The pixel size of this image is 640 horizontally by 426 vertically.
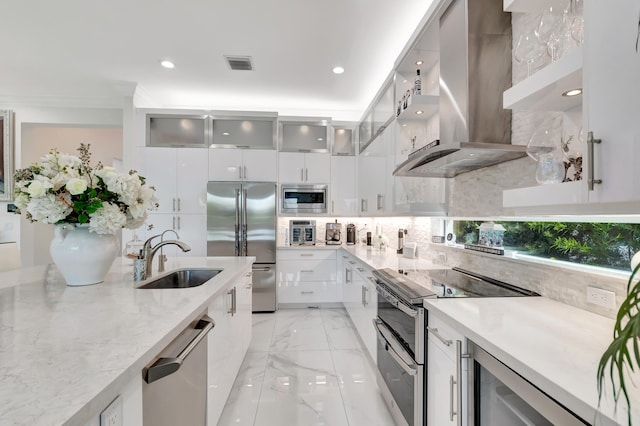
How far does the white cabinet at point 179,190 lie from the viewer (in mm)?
3846

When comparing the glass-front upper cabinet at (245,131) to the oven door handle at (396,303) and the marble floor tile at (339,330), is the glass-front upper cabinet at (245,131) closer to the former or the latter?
the marble floor tile at (339,330)

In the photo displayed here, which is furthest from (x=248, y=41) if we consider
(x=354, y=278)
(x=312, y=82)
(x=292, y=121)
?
(x=354, y=278)

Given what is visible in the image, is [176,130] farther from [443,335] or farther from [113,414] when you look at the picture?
[443,335]

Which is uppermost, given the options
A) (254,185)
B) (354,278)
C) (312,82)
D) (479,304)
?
(312,82)

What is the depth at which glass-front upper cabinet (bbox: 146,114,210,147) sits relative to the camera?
389 centimetres

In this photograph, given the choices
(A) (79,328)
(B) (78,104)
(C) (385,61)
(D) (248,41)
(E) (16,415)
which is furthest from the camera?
(B) (78,104)

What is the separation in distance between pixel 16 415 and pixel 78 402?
0.09 m

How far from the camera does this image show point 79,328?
93cm

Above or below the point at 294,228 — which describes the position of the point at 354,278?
below

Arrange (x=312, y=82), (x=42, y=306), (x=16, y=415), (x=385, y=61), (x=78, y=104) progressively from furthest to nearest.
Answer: (x=78, y=104) → (x=312, y=82) → (x=385, y=61) → (x=42, y=306) → (x=16, y=415)

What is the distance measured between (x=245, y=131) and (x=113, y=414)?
376 cm

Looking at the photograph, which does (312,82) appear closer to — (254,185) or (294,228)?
(254,185)

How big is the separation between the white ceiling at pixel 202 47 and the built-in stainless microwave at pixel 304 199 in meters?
1.31

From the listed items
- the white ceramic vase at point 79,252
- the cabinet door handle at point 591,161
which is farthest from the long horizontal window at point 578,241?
the white ceramic vase at point 79,252
